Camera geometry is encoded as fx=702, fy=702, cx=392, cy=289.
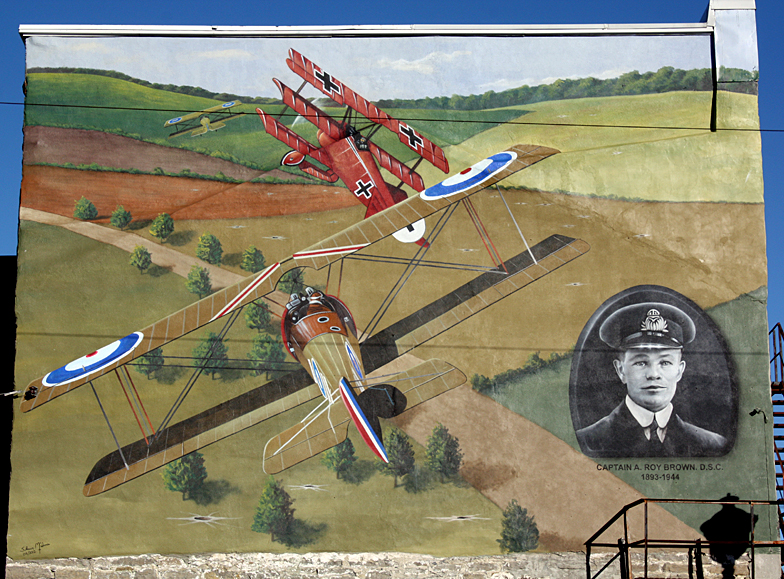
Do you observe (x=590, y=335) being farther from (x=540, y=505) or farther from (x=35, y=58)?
(x=35, y=58)

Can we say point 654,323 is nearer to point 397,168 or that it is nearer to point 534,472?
point 534,472

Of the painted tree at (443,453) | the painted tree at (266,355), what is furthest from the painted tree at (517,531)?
the painted tree at (266,355)

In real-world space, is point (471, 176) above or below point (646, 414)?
above

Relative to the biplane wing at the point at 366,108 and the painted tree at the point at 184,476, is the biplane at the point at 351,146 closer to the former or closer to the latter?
the biplane wing at the point at 366,108

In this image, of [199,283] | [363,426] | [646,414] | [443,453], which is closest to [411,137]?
[199,283]

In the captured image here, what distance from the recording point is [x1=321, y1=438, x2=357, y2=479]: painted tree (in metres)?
10.5

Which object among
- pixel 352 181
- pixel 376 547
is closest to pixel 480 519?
pixel 376 547

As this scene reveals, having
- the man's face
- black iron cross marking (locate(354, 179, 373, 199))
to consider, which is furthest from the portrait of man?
black iron cross marking (locate(354, 179, 373, 199))

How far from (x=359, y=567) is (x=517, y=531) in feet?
7.93

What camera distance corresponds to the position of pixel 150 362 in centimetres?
1075

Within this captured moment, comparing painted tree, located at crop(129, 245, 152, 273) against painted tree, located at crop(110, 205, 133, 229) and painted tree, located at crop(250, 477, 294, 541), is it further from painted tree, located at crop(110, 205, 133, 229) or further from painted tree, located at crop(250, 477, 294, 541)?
painted tree, located at crop(250, 477, 294, 541)

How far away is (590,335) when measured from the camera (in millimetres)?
11016
